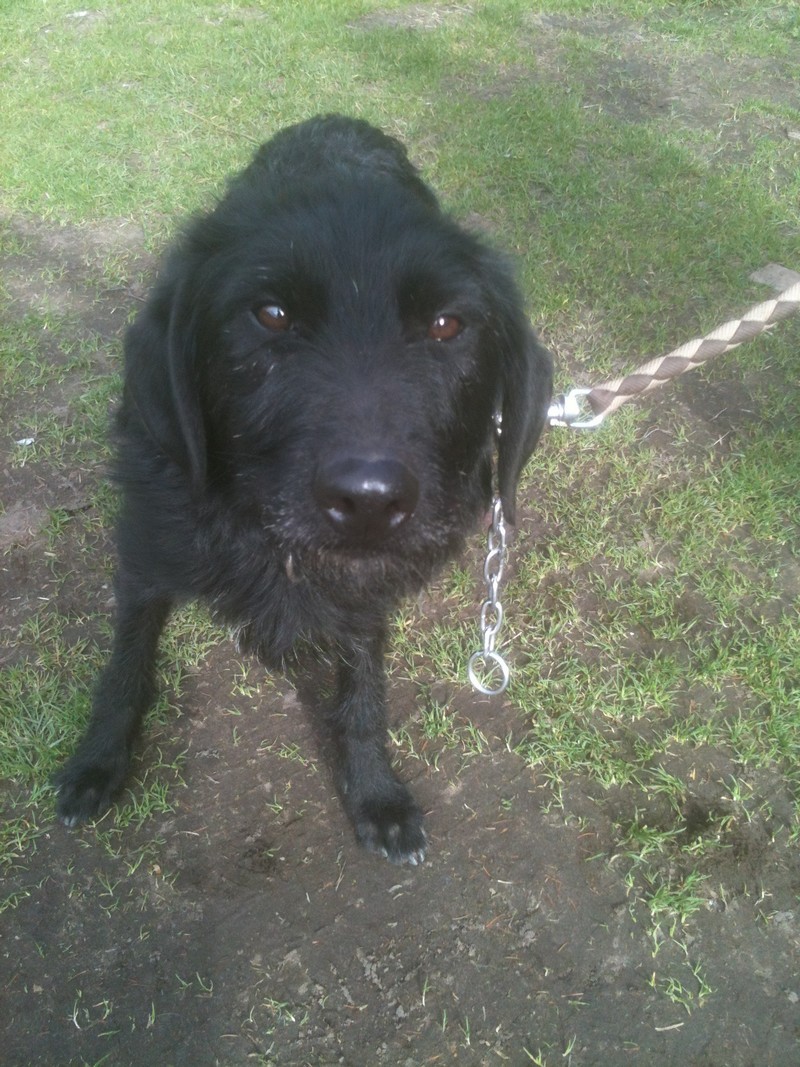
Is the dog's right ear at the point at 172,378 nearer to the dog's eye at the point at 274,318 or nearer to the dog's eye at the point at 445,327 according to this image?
the dog's eye at the point at 274,318

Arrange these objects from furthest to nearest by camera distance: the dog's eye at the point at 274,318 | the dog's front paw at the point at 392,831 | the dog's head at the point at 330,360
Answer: the dog's front paw at the point at 392,831 < the dog's eye at the point at 274,318 < the dog's head at the point at 330,360

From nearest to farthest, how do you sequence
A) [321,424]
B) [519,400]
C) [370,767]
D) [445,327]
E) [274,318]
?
[321,424] < [274,318] < [445,327] < [519,400] < [370,767]

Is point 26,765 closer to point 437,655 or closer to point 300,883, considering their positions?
point 300,883

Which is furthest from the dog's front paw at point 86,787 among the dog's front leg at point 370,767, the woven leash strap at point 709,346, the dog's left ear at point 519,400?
the woven leash strap at point 709,346

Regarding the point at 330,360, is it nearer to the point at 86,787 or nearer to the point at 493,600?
the point at 493,600

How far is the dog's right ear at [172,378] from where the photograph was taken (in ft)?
6.49

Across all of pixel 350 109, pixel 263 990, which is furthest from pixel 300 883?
pixel 350 109

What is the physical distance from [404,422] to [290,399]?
0.91 feet

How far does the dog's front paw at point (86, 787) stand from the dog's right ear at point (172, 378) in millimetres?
1058

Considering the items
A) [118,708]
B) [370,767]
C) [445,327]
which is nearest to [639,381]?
[445,327]

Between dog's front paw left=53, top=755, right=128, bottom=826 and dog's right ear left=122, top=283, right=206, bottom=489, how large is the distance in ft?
3.47

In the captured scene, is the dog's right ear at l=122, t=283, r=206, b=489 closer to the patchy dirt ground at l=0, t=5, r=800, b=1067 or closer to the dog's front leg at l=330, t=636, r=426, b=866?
the dog's front leg at l=330, t=636, r=426, b=866

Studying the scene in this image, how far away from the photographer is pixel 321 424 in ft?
5.81

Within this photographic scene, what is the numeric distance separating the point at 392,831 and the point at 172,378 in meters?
1.48
